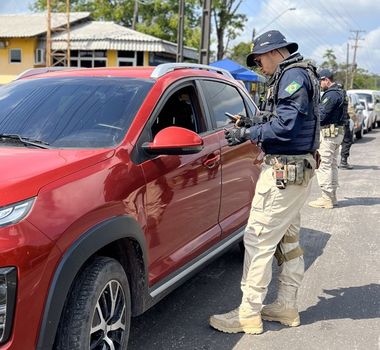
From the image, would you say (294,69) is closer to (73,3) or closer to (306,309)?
(306,309)

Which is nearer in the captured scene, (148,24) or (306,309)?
(306,309)

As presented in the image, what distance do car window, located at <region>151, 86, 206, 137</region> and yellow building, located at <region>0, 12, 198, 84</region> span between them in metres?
31.6

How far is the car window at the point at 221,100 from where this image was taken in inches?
163

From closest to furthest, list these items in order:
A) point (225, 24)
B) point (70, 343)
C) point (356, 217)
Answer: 1. point (70, 343)
2. point (356, 217)
3. point (225, 24)

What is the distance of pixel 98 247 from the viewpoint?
255 centimetres

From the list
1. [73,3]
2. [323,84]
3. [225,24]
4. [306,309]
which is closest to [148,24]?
[225,24]

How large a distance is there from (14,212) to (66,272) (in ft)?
1.19

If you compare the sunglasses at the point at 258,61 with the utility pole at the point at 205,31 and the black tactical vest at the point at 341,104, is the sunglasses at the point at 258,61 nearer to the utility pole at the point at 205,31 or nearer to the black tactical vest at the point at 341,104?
the black tactical vest at the point at 341,104

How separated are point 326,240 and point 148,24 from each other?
44640 millimetres

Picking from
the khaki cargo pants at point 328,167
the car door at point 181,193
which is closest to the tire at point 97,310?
the car door at point 181,193

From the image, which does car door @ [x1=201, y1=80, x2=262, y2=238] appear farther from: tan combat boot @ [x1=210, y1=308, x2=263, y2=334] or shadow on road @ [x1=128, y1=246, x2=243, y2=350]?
tan combat boot @ [x1=210, y1=308, x2=263, y2=334]

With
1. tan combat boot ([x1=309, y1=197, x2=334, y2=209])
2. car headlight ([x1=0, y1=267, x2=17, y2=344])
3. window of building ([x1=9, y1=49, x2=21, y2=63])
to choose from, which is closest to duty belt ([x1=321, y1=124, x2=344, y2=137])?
tan combat boot ([x1=309, y1=197, x2=334, y2=209])

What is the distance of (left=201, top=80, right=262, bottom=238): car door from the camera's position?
4109 millimetres

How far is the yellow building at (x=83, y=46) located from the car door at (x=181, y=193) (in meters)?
31.7
